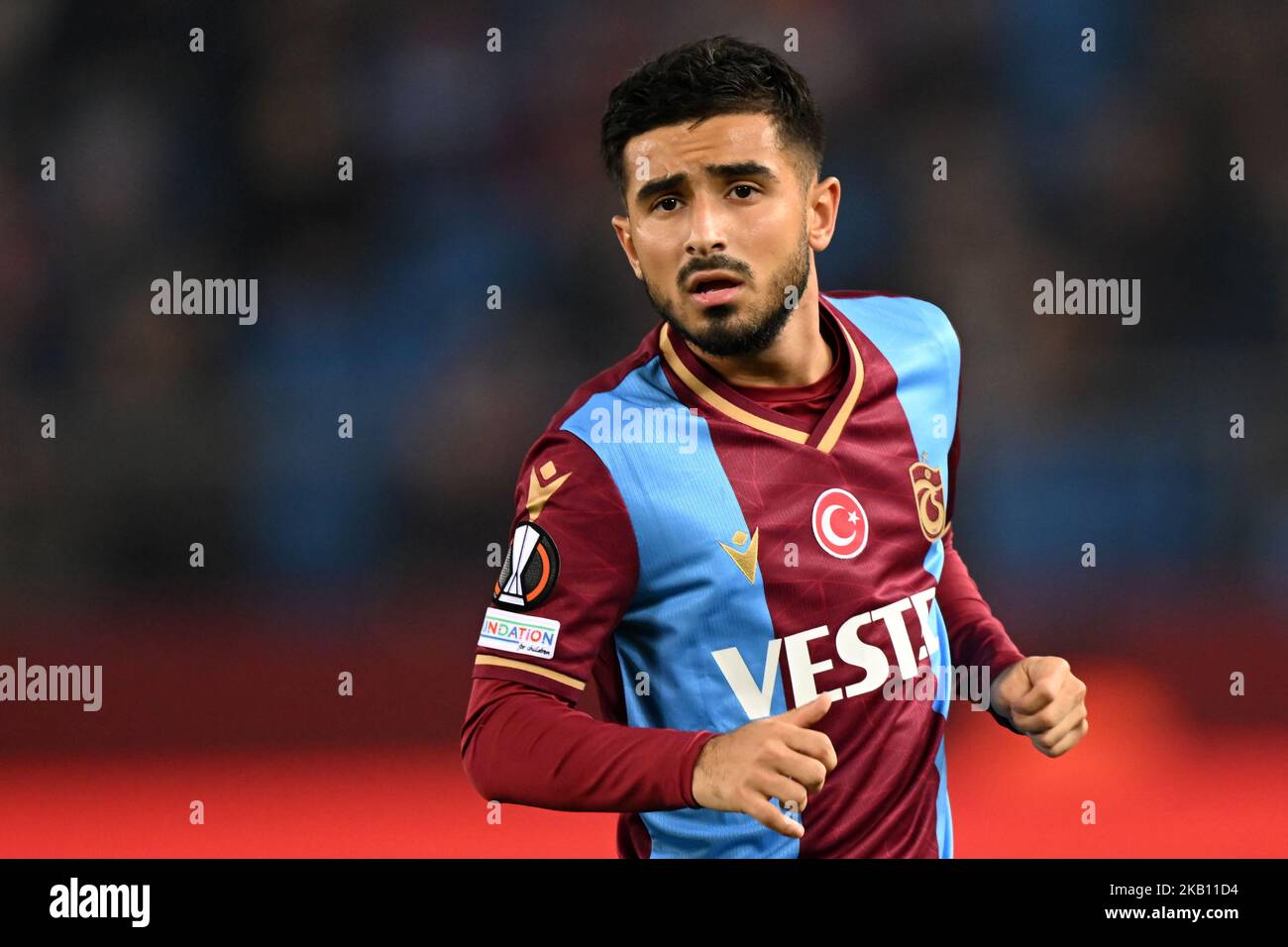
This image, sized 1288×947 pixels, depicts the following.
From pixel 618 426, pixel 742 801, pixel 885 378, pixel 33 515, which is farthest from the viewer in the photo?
pixel 33 515

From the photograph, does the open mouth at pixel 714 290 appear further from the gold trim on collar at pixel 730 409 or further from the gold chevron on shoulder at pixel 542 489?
the gold chevron on shoulder at pixel 542 489

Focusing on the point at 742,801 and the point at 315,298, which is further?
the point at 315,298

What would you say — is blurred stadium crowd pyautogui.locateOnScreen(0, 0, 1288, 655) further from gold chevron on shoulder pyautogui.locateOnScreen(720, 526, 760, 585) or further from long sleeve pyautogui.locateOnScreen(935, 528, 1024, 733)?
gold chevron on shoulder pyautogui.locateOnScreen(720, 526, 760, 585)

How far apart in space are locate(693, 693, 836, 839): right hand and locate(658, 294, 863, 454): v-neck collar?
1.93ft

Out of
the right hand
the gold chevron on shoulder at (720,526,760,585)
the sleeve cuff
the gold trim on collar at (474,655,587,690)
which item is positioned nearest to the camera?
the right hand

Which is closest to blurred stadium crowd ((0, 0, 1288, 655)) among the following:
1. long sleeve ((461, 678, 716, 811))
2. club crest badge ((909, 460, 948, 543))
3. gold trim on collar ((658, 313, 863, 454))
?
club crest badge ((909, 460, 948, 543))

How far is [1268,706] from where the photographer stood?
5238mm

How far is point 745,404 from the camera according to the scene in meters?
A: 2.29

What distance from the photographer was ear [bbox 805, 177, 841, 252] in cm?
239

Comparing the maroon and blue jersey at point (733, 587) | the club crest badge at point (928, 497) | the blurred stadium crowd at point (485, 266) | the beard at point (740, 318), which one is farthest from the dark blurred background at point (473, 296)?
the beard at point (740, 318)

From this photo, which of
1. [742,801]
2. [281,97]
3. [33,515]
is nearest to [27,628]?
[33,515]

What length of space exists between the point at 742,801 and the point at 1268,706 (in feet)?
13.3

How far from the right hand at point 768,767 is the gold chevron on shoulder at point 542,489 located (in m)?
0.44

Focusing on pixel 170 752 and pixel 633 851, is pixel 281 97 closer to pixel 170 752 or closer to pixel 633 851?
pixel 170 752
